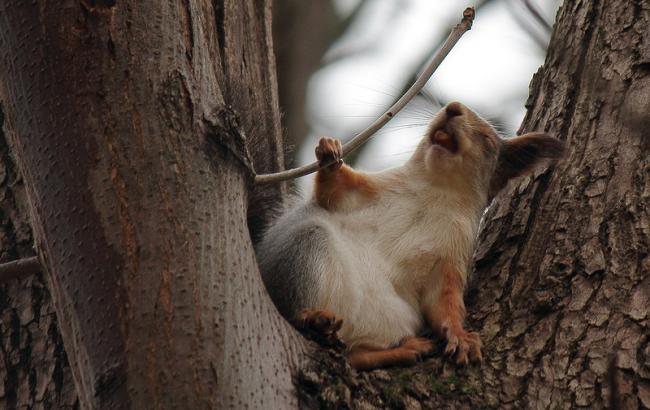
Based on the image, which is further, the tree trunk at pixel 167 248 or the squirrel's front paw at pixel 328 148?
the squirrel's front paw at pixel 328 148

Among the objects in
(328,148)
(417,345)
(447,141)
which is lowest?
(417,345)

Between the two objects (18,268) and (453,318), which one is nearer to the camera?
(18,268)

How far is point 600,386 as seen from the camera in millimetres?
2635

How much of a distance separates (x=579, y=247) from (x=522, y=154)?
1.01 meters

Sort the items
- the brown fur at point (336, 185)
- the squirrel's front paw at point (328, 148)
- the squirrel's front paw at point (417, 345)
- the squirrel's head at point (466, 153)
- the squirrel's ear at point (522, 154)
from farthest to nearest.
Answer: the squirrel's head at point (466, 153)
the brown fur at point (336, 185)
the squirrel's ear at point (522, 154)
the squirrel's front paw at point (328, 148)
the squirrel's front paw at point (417, 345)

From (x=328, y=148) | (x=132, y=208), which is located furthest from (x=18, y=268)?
(x=328, y=148)

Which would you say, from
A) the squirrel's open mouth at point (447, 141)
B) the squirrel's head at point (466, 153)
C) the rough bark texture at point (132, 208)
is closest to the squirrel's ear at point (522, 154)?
the squirrel's head at point (466, 153)

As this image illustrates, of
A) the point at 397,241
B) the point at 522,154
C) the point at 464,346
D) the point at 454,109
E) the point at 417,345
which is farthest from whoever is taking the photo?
the point at 454,109

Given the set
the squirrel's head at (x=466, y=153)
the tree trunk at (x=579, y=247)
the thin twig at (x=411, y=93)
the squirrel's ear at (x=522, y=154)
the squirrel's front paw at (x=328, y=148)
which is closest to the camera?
the thin twig at (x=411, y=93)

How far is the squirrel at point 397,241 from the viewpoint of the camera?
331cm

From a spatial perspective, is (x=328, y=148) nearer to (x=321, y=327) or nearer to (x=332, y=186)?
(x=332, y=186)

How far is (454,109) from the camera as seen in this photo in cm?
421

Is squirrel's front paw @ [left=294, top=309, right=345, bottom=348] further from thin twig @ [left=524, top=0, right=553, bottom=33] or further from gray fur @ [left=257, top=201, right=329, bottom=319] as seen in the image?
thin twig @ [left=524, top=0, right=553, bottom=33]

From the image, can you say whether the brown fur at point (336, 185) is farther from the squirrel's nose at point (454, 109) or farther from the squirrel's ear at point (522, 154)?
the squirrel's ear at point (522, 154)
